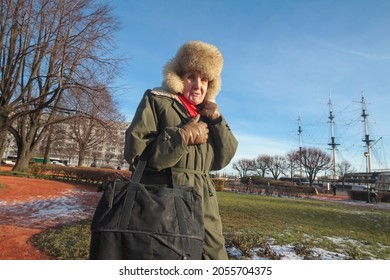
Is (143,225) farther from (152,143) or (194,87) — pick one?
(194,87)

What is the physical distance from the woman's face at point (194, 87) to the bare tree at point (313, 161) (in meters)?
63.5

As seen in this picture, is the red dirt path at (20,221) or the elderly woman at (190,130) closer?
the elderly woman at (190,130)

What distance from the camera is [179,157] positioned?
1.73 m

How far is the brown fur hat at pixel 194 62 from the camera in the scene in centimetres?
216

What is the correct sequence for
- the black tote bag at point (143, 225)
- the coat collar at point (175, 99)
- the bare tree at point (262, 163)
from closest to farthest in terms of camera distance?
the black tote bag at point (143, 225) < the coat collar at point (175, 99) < the bare tree at point (262, 163)

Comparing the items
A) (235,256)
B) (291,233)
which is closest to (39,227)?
(235,256)

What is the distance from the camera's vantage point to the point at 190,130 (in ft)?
5.97

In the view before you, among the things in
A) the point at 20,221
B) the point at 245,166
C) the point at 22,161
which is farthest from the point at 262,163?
the point at 20,221

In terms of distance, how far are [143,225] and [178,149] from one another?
0.48 metres

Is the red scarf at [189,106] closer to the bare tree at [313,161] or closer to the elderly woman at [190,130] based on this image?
the elderly woman at [190,130]

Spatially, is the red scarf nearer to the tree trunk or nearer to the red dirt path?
the red dirt path

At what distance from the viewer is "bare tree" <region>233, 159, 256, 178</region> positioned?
82.1m

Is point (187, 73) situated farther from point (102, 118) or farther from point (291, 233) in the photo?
point (102, 118)

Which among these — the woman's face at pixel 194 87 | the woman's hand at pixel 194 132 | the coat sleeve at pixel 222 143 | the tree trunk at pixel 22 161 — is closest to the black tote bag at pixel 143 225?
the woman's hand at pixel 194 132
